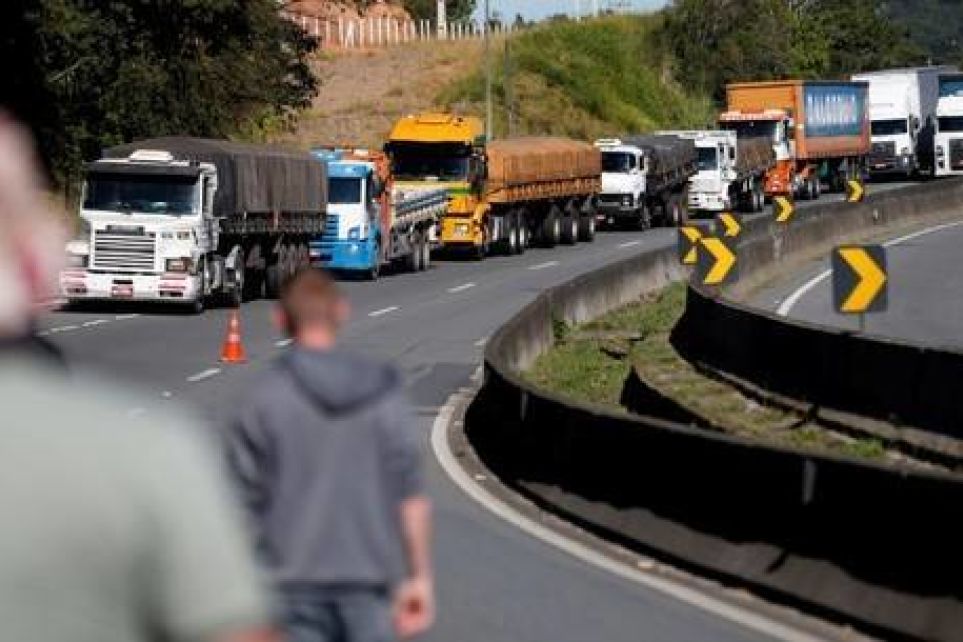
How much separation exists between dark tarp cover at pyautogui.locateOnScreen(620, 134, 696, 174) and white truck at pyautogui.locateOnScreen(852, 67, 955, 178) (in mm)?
23693

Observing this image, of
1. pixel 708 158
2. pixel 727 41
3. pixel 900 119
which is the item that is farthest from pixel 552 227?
pixel 727 41

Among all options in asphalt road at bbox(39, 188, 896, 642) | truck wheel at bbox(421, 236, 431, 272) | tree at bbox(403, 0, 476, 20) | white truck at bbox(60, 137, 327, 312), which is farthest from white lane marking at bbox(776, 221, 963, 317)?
tree at bbox(403, 0, 476, 20)

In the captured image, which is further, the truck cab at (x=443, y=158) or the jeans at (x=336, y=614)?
the truck cab at (x=443, y=158)

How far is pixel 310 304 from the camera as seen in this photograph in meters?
7.25

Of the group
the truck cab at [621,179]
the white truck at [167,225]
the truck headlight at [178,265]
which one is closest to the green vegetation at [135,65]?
the white truck at [167,225]

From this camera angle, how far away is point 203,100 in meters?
65.5

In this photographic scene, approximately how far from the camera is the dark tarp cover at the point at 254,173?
144 ft

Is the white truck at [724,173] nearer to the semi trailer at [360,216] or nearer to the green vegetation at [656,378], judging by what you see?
the semi trailer at [360,216]

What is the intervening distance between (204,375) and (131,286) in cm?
1144

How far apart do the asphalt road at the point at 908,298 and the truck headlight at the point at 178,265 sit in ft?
33.0

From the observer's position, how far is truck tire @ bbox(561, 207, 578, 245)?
67.6 meters

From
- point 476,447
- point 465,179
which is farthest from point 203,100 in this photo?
point 476,447

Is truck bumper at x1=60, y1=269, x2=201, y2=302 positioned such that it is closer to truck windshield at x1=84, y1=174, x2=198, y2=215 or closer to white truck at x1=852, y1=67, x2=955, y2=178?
truck windshield at x1=84, y1=174, x2=198, y2=215

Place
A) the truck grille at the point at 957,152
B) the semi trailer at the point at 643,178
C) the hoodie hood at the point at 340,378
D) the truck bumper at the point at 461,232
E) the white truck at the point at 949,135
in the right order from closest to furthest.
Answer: the hoodie hood at the point at 340,378 < the truck bumper at the point at 461,232 < the semi trailer at the point at 643,178 < the white truck at the point at 949,135 < the truck grille at the point at 957,152
